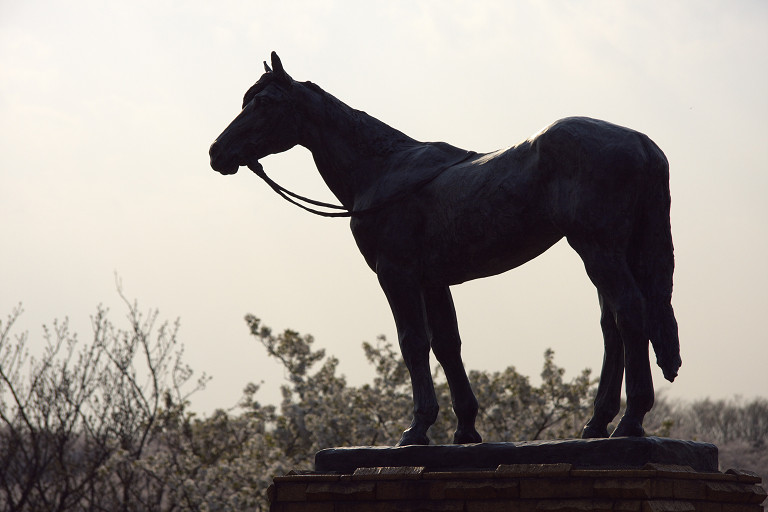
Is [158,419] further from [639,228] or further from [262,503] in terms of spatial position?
[639,228]

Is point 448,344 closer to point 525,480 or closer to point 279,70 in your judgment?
point 525,480

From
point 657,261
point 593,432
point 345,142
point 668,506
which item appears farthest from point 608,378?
point 345,142

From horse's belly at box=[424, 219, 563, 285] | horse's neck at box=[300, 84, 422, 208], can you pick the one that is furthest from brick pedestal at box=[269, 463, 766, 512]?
horse's neck at box=[300, 84, 422, 208]

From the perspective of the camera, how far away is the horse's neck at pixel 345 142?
6.03 m

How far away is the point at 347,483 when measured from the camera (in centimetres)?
536

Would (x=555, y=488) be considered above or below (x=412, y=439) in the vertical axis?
below

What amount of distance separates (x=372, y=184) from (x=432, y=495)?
1.88 meters

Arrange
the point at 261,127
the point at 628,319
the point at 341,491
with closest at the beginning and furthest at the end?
the point at 628,319 → the point at 341,491 → the point at 261,127

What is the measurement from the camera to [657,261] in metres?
5.00

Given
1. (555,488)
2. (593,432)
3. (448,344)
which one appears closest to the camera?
(555,488)

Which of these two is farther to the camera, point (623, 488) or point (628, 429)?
point (628, 429)

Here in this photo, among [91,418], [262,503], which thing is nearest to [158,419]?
[91,418]

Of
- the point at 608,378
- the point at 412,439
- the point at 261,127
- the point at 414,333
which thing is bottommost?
the point at 412,439

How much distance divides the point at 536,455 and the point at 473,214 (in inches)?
50.8
